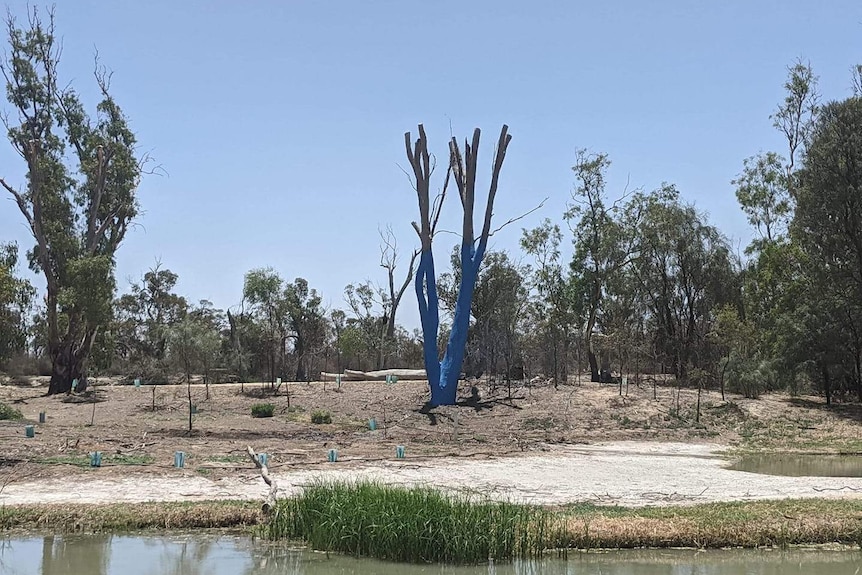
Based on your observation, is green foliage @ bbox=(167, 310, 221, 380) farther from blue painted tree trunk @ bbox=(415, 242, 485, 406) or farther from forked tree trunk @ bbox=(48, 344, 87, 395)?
blue painted tree trunk @ bbox=(415, 242, 485, 406)

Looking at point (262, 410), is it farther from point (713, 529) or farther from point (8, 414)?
point (713, 529)

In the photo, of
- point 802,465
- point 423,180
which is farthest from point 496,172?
point 802,465

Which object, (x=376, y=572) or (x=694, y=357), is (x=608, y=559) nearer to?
(x=376, y=572)

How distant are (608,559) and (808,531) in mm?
3352

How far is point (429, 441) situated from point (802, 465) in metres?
10.6

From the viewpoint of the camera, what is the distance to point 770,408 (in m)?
32.5

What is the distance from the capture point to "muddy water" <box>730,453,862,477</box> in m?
20.9

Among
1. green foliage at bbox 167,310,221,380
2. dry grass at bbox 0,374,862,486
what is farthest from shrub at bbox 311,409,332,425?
green foliage at bbox 167,310,221,380


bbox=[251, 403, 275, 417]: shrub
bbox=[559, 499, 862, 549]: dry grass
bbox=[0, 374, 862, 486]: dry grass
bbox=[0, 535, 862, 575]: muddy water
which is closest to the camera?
bbox=[0, 535, 862, 575]: muddy water

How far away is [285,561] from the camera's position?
1159 centimetres

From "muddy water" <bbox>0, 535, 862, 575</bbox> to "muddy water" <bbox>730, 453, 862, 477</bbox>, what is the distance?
922cm

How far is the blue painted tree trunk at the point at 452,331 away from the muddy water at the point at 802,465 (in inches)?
486

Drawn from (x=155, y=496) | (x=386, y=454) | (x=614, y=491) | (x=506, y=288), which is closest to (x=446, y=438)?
(x=386, y=454)

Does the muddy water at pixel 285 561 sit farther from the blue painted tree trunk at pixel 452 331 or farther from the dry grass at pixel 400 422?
the blue painted tree trunk at pixel 452 331
